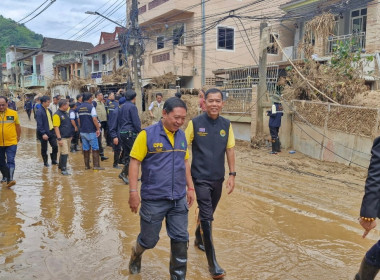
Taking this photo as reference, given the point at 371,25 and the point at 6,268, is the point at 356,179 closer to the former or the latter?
the point at 6,268

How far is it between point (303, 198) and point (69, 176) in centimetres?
528

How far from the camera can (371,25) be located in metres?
14.8

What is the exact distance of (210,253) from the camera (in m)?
3.56

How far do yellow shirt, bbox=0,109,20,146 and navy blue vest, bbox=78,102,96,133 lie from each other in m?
1.66

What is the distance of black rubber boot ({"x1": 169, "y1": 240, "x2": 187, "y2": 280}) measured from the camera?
10.2 feet

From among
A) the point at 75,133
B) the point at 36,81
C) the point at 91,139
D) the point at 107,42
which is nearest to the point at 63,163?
the point at 91,139

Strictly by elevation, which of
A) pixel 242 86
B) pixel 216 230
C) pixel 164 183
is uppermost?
pixel 242 86

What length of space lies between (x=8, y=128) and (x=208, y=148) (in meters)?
4.90

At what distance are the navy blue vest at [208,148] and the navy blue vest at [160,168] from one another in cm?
53

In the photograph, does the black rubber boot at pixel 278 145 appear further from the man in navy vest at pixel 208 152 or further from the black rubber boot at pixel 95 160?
the man in navy vest at pixel 208 152

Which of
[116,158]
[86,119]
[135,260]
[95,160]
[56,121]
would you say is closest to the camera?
[135,260]

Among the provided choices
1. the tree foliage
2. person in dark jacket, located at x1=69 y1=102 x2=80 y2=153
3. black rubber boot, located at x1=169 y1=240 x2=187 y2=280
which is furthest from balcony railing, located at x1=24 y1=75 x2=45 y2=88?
black rubber boot, located at x1=169 y1=240 x2=187 y2=280

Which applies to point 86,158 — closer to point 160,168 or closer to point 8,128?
point 8,128

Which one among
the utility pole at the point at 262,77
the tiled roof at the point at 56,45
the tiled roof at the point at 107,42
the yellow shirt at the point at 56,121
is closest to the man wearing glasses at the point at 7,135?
the yellow shirt at the point at 56,121
